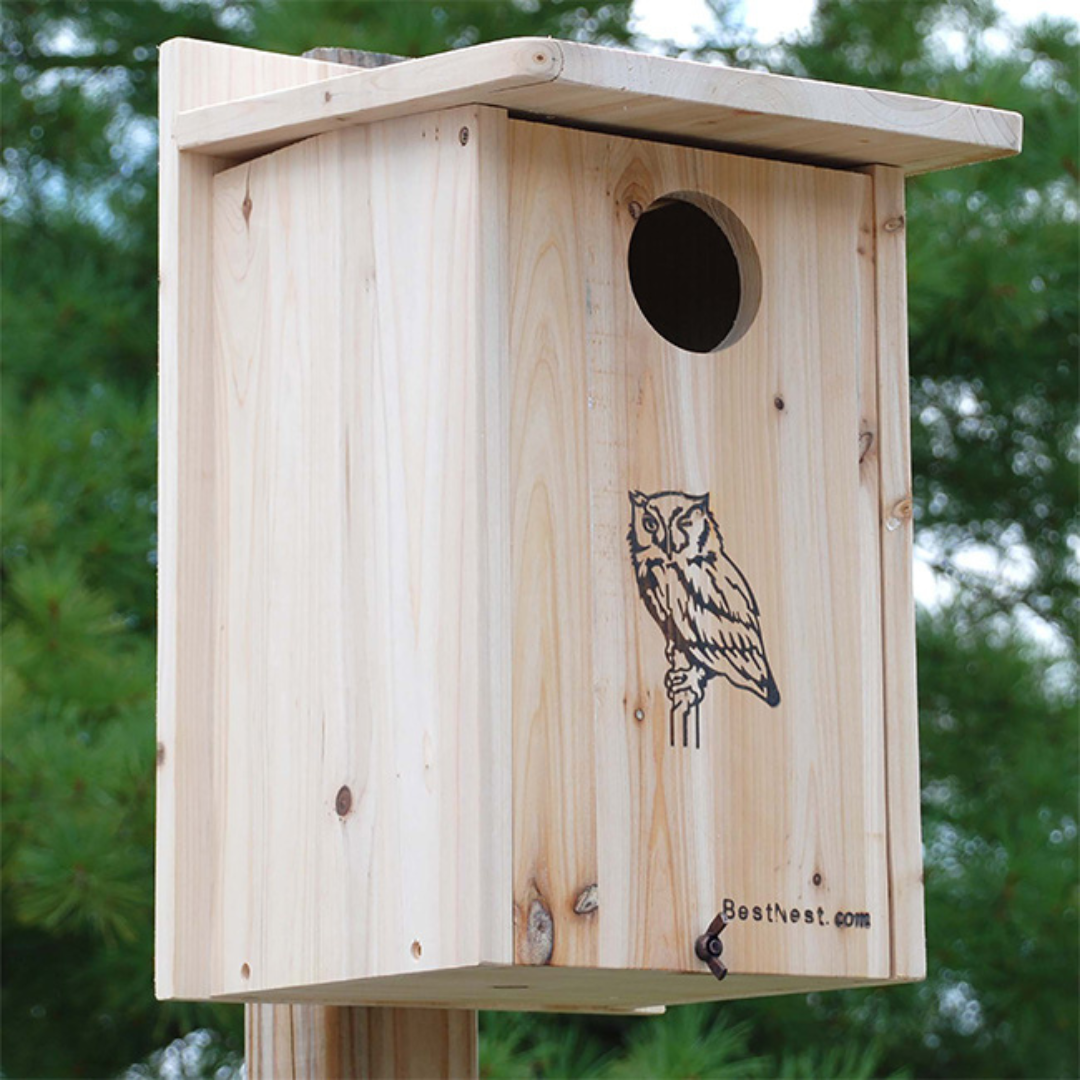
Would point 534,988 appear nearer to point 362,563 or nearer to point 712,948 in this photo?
point 712,948

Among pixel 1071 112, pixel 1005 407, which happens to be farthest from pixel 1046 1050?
pixel 1071 112

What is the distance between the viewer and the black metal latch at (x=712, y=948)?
1904 millimetres

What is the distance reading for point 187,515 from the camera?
213cm

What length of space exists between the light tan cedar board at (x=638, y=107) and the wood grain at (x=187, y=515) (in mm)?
36

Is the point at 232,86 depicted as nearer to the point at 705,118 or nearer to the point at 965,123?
the point at 705,118

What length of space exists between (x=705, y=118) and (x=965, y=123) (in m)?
0.25

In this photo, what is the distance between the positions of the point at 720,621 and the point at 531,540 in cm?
18

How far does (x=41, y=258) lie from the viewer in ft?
15.3

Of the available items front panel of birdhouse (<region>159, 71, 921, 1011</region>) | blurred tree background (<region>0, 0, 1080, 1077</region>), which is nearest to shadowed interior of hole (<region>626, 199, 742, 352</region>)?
front panel of birdhouse (<region>159, 71, 921, 1011</region>)

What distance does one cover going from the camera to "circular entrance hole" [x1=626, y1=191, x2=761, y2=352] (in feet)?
7.20

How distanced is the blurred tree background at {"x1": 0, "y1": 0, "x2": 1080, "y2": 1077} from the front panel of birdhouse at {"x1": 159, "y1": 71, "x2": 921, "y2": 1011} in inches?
61.6

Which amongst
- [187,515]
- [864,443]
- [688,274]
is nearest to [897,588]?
[864,443]

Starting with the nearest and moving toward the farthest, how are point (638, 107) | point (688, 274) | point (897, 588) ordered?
point (638, 107) < point (897, 588) < point (688, 274)

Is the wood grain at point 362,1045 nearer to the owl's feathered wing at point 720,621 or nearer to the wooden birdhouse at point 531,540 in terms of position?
the wooden birdhouse at point 531,540
